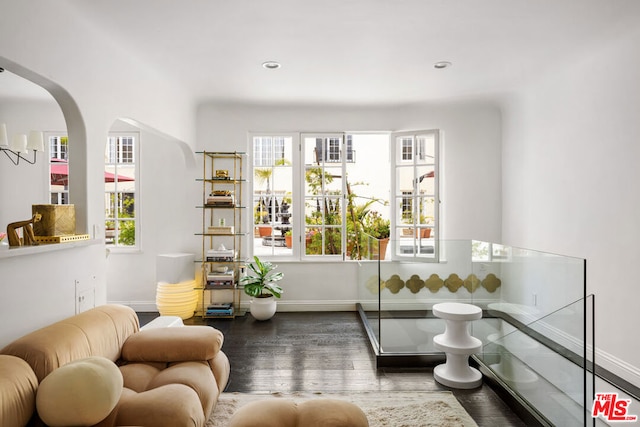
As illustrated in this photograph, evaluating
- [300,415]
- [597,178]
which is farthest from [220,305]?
[597,178]

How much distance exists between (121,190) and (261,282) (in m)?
2.29

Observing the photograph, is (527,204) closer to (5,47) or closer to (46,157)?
(5,47)

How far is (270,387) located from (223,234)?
2.35 m

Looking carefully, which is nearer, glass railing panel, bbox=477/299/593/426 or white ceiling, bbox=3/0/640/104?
glass railing panel, bbox=477/299/593/426

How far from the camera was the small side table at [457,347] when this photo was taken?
3.11 m

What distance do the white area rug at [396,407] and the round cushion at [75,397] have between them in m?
0.96

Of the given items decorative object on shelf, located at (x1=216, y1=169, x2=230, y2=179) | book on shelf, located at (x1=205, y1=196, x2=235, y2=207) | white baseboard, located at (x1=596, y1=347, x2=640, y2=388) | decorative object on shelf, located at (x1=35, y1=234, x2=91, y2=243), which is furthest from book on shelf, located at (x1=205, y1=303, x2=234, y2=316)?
white baseboard, located at (x1=596, y1=347, x2=640, y2=388)

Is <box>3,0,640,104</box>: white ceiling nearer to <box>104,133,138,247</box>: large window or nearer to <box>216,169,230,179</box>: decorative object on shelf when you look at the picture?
<box>216,169,230,179</box>: decorative object on shelf

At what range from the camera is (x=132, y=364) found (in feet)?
7.85

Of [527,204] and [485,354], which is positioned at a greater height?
[527,204]

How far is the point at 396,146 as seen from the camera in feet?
17.3

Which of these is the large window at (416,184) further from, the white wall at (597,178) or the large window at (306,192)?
the white wall at (597,178)

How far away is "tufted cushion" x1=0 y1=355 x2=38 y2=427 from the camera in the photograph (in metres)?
1.55

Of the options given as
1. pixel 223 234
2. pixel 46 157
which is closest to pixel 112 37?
pixel 223 234
